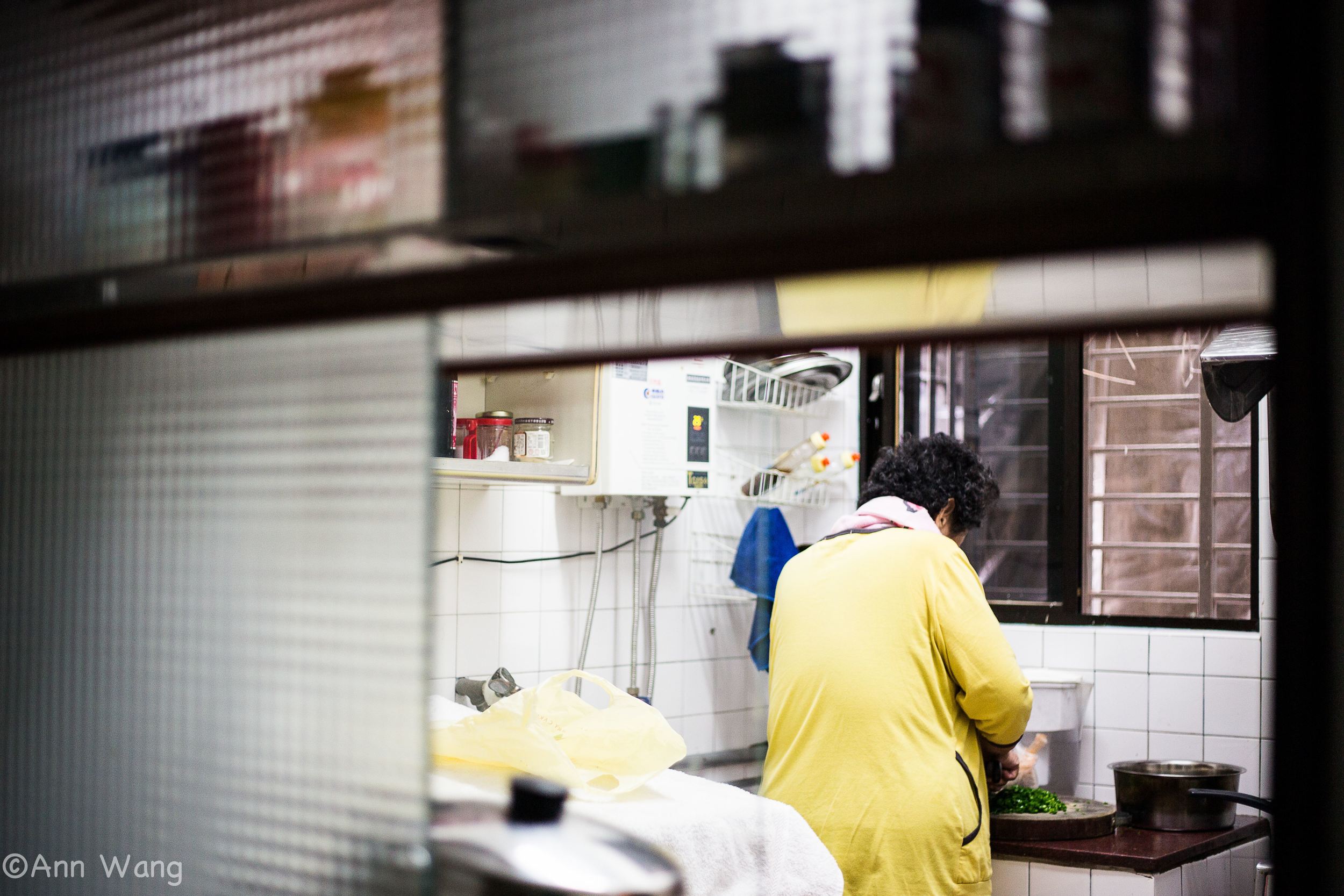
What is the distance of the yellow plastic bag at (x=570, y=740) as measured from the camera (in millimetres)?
1460

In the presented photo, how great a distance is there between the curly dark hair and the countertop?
2.08 ft

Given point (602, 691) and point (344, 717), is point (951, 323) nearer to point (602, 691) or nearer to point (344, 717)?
point (344, 717)

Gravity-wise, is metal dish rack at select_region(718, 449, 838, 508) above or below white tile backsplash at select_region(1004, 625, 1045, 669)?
A: above

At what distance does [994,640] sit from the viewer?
206cm

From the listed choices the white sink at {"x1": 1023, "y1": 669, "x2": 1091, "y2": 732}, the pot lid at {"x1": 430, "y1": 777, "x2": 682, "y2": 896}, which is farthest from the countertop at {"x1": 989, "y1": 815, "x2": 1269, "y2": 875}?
the pot lid at {"x1": 430, "y1": 777, "x2": 682, "y2": 896}

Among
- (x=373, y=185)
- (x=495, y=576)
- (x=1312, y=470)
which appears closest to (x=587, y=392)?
(x=495, y=576)

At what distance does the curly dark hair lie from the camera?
7.75 ft

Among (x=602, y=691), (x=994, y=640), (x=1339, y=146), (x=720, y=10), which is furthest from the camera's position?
(x=602, y=691)

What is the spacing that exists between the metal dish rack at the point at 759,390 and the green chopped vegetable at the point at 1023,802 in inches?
43.4

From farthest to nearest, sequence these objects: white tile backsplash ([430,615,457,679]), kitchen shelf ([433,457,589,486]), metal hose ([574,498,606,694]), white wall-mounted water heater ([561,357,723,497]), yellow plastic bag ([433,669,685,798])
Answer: metal hose ([574,498,606,694]), white wall-mounted water heater ([561,357,723,497]), white tile backsplash ([430,615,457,679]), kitchen shelf ([433,457,589,486]), yellow plastic bag ([433,669,685,798])

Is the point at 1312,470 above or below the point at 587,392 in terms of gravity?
below

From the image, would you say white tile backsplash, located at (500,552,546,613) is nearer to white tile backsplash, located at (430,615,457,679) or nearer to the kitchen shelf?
white tile backsplash, located at (430,615,457,679)

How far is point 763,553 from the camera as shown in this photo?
9.87 ft

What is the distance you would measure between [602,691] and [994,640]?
1.01 m
